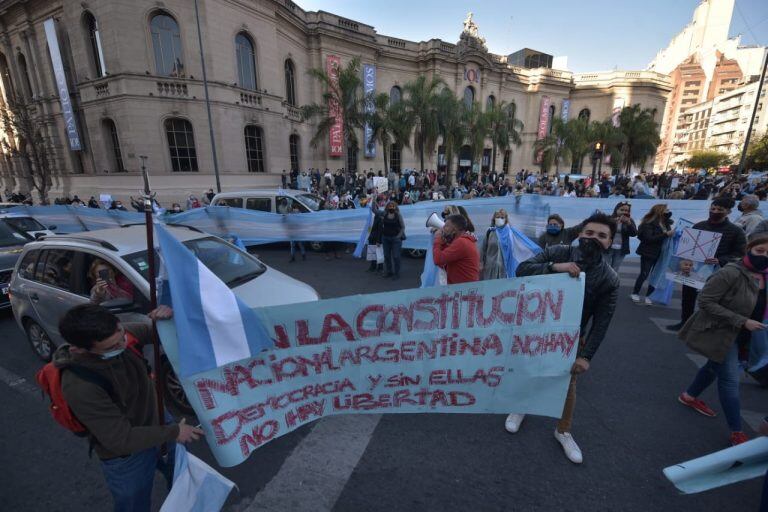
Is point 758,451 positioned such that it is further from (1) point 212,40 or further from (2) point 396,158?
(2) point 396,158

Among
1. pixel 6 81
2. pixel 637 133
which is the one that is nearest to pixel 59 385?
pixel 6 81

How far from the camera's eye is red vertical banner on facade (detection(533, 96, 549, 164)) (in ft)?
140

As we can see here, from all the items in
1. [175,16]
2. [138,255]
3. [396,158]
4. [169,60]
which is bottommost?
[138,255]

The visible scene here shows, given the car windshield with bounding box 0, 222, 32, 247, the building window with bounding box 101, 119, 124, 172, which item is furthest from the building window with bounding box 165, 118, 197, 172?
the car windshield with bounding box 0, 222, 32, 247

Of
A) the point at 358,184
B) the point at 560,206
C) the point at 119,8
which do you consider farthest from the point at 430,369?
the point at 119,8

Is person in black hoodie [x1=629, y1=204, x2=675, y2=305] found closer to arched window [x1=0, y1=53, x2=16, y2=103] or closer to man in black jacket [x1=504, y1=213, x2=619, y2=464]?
man in black jacket [x1=504, y1=213, x2=619, y2=464]

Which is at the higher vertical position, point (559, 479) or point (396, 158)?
point (396, 158)

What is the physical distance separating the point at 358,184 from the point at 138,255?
19.6m

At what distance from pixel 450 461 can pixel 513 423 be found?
74cm

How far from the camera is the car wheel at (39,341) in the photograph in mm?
4203

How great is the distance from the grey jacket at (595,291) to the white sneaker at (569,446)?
0.77 m

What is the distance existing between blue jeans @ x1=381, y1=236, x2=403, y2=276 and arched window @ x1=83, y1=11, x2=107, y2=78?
20.4 meters

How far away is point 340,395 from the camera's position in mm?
2787

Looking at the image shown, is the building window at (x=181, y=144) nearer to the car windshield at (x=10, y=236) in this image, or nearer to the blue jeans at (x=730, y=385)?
the car windshield at (x=10, y=236)
